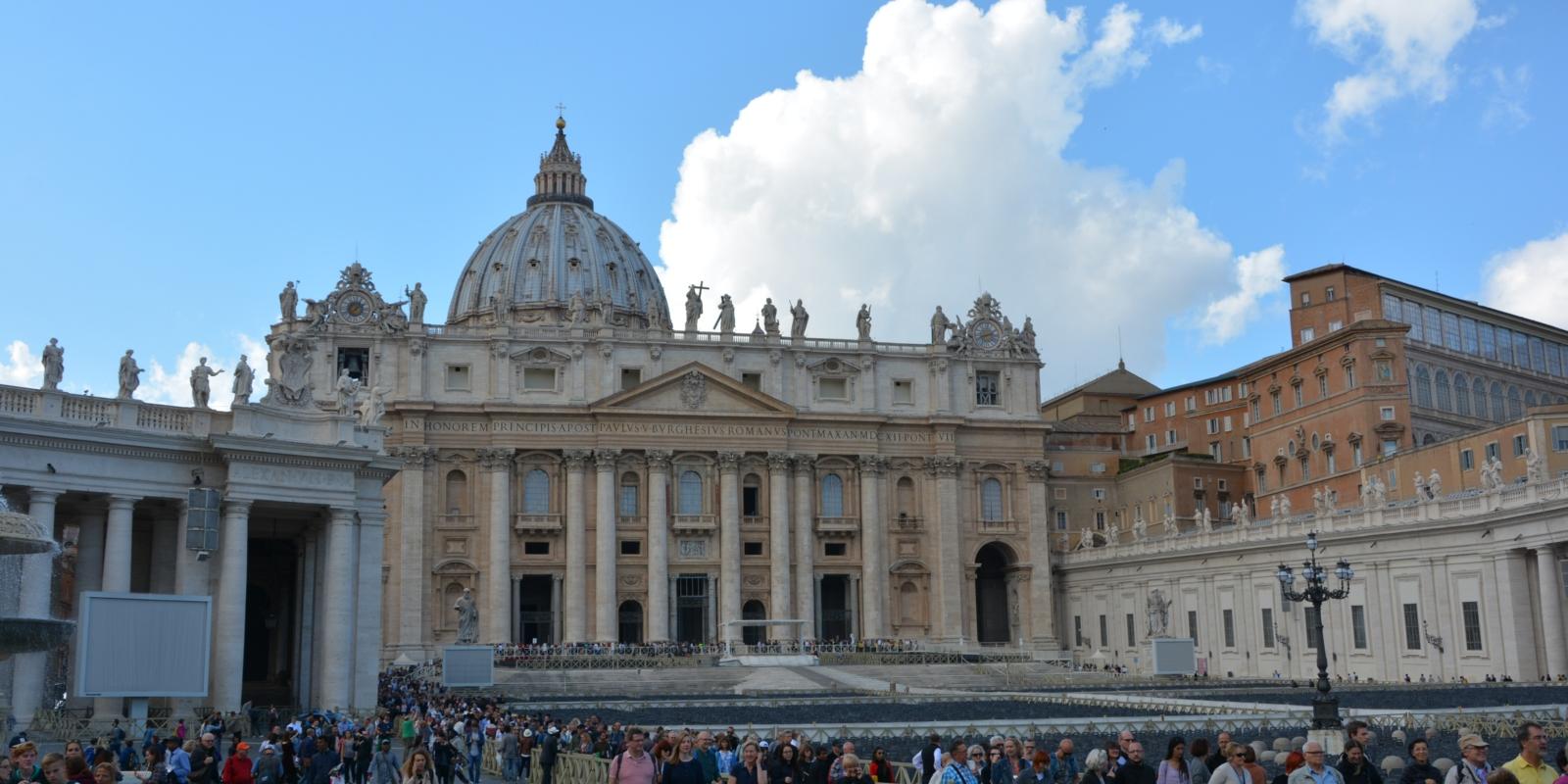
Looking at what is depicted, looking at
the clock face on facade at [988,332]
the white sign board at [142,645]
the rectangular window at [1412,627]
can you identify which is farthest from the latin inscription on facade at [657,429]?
the white sign board at [142,645]

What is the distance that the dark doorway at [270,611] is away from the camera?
44.0 metres

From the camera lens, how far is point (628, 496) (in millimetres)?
82938

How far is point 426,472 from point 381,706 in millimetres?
40104

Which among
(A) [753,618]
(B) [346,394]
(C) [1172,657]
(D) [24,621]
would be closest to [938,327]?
(A) [753,618]

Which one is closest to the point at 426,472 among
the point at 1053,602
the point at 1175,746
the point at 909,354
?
the point at 909,354

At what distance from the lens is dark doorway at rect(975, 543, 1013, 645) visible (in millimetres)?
90812

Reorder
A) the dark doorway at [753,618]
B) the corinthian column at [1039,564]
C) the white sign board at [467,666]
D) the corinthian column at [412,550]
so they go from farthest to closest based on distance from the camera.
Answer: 1. the corinthian column at [1039,564]
2. the dark doorway at [753,618]
3. the corinthian column at [412,550]
4. the white sign board at [467,666]

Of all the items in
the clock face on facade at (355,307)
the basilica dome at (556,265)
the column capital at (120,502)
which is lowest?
the column capital at (120,502)

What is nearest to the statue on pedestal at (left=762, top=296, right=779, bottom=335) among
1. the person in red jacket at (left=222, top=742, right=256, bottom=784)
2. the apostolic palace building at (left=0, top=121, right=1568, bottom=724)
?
the apostolic palace building at (left=0, top=121, right=1568, bottom=724)

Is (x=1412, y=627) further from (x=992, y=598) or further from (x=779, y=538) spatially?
(x=992, y=598)

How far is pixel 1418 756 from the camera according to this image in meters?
13.1

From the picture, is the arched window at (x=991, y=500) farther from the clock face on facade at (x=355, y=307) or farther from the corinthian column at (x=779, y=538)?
the clock face on facade at (x=355, y=307)

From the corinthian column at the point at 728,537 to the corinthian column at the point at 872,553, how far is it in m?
7.01

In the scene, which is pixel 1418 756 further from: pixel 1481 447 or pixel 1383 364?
pixel 1383 364
